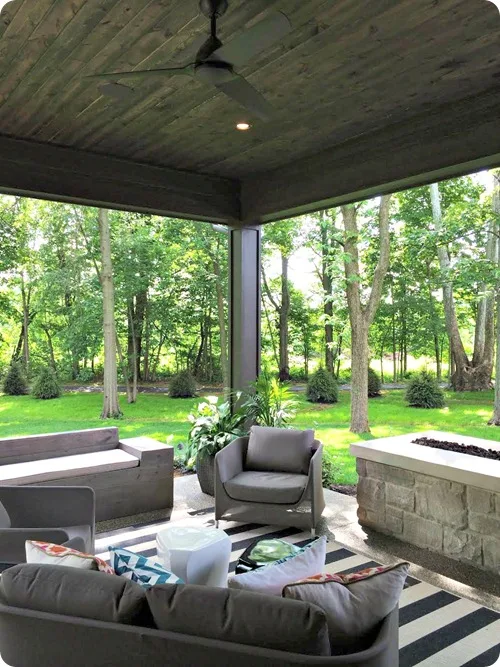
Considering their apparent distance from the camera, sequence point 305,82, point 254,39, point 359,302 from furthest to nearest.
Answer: point 359,302, point 305,82, point 254,39

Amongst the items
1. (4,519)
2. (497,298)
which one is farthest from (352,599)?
(497,298)

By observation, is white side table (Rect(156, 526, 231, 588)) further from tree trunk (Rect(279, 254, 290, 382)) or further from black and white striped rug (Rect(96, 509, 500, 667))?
tree trunk (Rect(279, 254, 290, 382))

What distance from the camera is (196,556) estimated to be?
93.6 inches

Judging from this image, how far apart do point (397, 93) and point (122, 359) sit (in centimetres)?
767

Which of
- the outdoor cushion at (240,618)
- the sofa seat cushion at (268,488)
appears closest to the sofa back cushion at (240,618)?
the outdoor cushion at (240,618)

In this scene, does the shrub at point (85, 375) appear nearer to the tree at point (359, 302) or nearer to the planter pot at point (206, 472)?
the tree at point (359, 302)

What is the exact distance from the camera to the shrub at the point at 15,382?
9320 millimetres

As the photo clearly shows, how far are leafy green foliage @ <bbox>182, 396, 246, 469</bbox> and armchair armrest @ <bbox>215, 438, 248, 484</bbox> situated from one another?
439 mm

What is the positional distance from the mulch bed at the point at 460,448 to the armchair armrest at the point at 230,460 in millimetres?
1321

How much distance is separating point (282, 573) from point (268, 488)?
2.17 metres

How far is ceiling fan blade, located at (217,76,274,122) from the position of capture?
8.20 ft

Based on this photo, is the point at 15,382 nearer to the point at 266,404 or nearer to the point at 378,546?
the point at 266,404

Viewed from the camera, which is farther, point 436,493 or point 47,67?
point 436,493

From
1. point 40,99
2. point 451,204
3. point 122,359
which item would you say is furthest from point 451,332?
point 40,99
